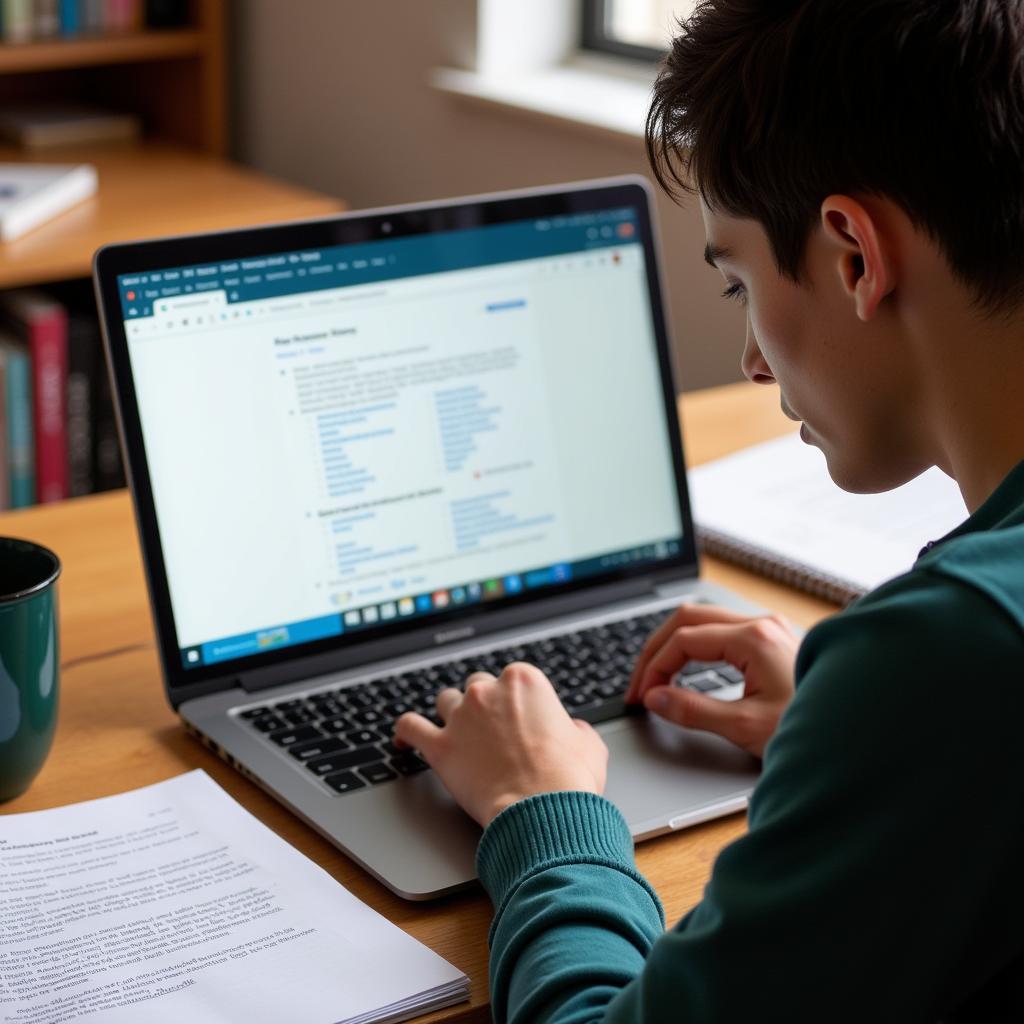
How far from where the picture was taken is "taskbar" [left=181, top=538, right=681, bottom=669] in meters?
1.01

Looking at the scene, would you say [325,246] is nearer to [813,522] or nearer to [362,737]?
[362,737]

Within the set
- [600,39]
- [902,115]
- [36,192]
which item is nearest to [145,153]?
[36,192]

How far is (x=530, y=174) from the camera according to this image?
2312 mm

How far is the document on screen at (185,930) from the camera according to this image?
0.71 meters

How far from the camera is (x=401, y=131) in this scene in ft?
8.30

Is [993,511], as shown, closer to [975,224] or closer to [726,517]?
[975,224]

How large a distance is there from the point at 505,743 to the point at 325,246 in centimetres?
38

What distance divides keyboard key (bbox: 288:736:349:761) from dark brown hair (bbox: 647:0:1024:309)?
44 centimetres

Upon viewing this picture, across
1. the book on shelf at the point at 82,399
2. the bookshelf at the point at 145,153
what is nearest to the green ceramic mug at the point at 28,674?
the bookshelf at the point at 145,153

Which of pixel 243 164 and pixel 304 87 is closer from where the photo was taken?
pixel 304 87

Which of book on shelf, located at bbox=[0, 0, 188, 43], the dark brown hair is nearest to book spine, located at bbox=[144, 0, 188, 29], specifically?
book on shelf, located at bbox=[0, 0, 188, 43]

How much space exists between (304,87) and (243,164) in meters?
0.29

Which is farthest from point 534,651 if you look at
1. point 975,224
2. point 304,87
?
point 304,87

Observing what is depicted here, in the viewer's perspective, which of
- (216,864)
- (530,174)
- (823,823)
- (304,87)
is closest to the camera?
(823,823)
